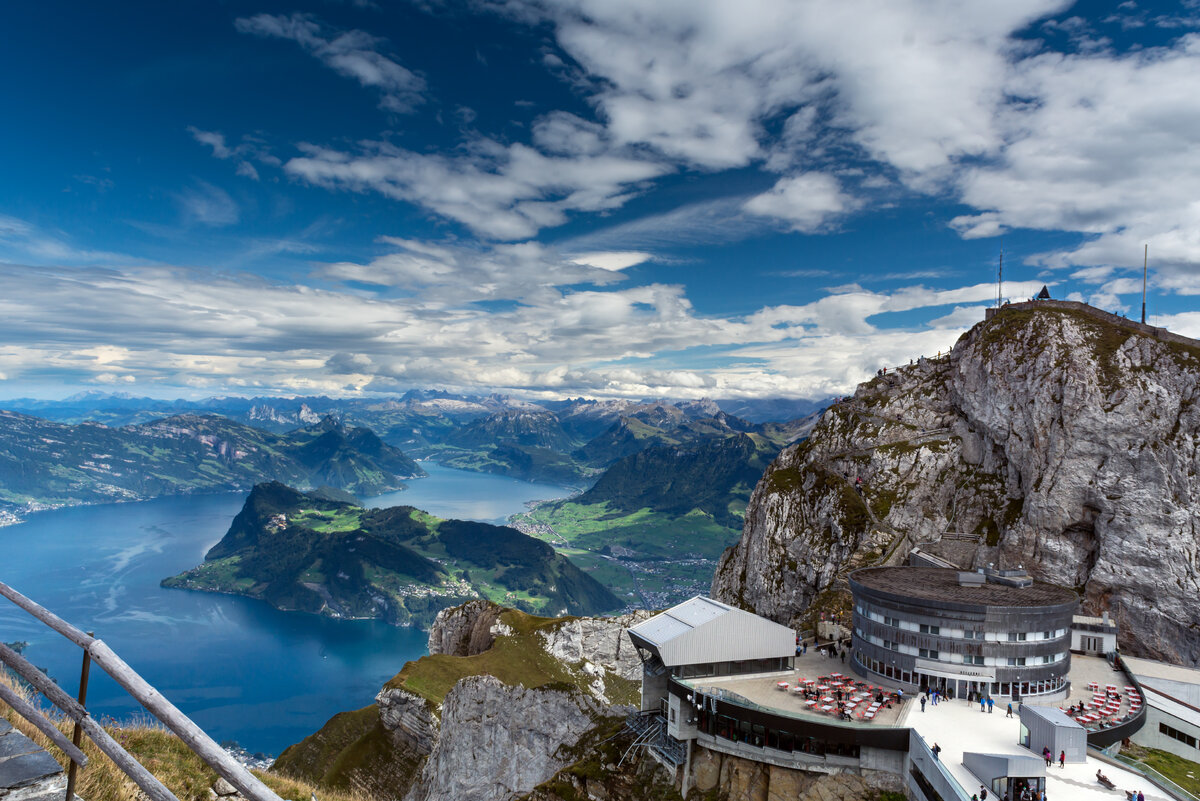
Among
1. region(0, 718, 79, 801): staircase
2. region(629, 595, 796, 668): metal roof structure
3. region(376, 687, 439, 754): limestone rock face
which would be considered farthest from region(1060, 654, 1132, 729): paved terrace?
region(376, 687, 439, 754): limestone rock face

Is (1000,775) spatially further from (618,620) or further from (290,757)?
(290,757)

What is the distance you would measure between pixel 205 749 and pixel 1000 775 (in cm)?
4594

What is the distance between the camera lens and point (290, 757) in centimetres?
10344

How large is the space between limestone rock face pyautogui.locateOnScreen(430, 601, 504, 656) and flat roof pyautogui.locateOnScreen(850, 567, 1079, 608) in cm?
6922

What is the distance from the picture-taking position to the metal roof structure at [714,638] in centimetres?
5394

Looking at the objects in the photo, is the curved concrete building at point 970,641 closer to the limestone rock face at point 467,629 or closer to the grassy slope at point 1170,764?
the grassy slope at point 1170,764

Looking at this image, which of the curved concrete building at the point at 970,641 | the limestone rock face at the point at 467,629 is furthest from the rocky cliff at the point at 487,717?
the curved concrete building at the point at 970,641

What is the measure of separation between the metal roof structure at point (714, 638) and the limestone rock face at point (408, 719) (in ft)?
162

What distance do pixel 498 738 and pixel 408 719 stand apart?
16.4 metres

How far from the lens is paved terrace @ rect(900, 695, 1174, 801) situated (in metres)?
37.7

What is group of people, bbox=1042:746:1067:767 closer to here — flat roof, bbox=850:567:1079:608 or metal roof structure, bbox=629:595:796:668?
flat roof, bbox=850:567:1079:608

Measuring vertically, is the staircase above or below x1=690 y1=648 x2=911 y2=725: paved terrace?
above

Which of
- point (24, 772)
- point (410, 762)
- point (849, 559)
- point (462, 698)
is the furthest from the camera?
point (849, 559)

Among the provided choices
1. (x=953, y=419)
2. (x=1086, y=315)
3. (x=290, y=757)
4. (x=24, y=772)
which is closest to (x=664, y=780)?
(x=24, y=772)
